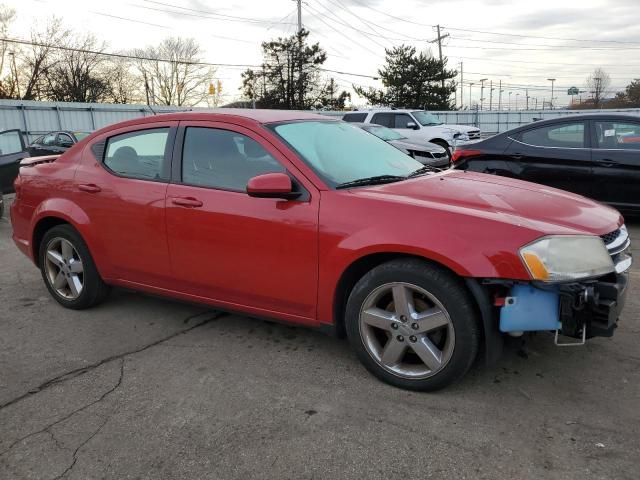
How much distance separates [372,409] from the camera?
9.59 ft

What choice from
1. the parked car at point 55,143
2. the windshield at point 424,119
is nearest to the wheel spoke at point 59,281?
the parked car at point 55,143

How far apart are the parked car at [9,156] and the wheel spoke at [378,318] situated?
874cm

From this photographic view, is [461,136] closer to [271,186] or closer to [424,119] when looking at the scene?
[424,119]

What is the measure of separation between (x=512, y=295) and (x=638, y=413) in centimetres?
89

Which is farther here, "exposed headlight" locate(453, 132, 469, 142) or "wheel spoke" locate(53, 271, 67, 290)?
"exposed headlight" locate(453, 132, 469, 142)

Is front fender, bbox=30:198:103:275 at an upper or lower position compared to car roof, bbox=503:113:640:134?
lower

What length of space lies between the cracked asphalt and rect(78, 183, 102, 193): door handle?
109cm

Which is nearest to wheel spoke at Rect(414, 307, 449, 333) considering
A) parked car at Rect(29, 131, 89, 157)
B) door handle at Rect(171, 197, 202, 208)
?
door handle at Rect(171, 197, 202, 208)

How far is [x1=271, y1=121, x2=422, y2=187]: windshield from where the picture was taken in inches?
138

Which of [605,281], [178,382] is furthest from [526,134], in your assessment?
[178,382]

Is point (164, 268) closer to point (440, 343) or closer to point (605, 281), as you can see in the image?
point (440, 343)

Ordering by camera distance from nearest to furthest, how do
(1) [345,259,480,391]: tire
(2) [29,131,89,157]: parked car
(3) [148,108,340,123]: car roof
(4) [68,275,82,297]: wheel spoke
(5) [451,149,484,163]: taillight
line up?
(1) [345,259,480,391]: tire < (3) [148,108,340,123]: car roof < (4) [68,275,82,297]: wheel spoke < (5) [451,149,484,163]: taillight < (2) [29,131,89,157]: parked car

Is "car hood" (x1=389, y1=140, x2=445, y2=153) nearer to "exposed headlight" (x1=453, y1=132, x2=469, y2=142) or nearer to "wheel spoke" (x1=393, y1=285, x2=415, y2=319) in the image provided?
"exposed headlight" (x1=453, y1=132, x2=469, y2=142)

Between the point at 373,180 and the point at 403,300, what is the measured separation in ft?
2.97
